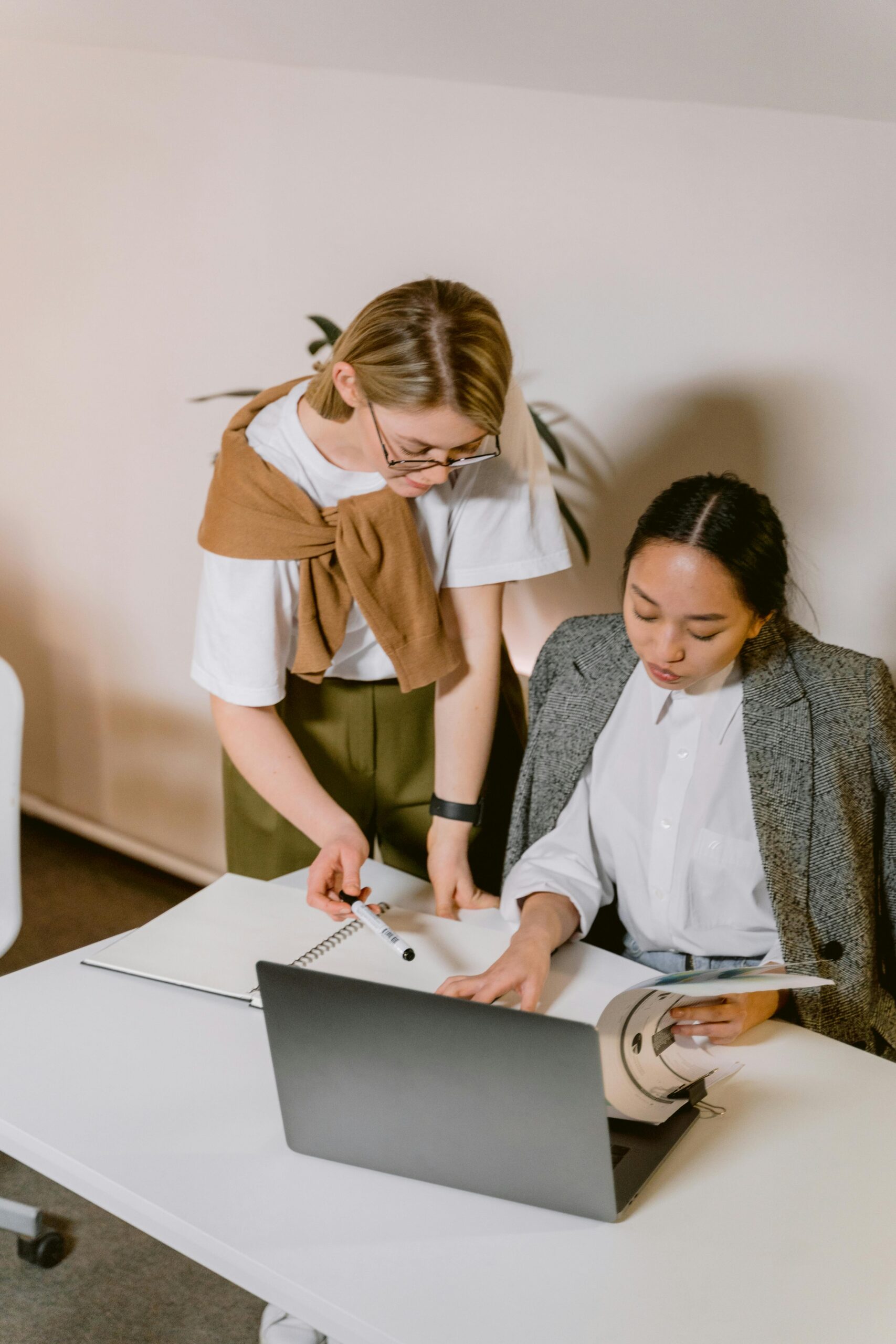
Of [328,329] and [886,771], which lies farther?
[328,329]

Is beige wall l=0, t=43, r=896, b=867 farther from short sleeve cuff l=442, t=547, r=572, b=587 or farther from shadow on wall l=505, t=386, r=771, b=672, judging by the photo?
short sleeve cuff l=442, t=547, r=572, b=587

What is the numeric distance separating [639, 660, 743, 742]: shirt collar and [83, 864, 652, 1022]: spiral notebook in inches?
13.3

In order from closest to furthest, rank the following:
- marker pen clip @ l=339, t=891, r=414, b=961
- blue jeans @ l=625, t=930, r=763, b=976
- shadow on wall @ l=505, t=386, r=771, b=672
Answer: marker pen clip @ l=339, t=891, r=414, b=961
blue jeans @ l=625, t=930, r=763, b=976
shadow on wall @ l=505, t=386, r=771, b=672

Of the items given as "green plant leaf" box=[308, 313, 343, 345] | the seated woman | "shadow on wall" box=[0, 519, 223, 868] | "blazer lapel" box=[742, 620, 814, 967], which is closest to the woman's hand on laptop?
the seated woman

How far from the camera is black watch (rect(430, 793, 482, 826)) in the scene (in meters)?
1.65

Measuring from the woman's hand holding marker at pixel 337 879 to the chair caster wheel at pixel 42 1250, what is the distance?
0.93m

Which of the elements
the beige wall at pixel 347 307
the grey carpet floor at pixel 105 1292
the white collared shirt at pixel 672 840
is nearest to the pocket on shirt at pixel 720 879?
the white collared shirt at pixel 672 840

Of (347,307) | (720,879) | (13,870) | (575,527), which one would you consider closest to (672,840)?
(720,879)

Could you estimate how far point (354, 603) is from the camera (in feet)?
5.13

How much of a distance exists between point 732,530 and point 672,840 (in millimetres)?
421

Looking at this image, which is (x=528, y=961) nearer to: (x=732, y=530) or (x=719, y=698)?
(x=719, y=698)

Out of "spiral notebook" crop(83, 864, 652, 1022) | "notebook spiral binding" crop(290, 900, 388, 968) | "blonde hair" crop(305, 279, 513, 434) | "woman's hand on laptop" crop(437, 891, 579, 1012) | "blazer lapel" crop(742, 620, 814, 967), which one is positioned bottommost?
"spiral notebook" crop(83, 864, 652, 1022)

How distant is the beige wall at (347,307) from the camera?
188 centimetres

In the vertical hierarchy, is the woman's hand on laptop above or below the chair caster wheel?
above
